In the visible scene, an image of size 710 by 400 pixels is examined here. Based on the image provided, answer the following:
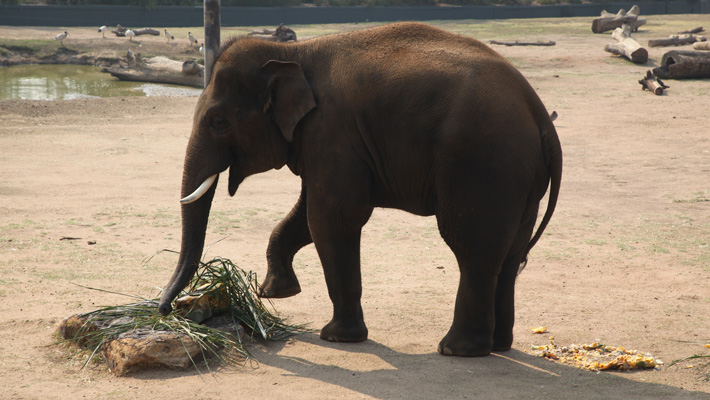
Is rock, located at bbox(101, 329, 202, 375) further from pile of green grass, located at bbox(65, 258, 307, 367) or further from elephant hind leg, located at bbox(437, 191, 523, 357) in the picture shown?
elephant hind leg, located at bbox(437, 191, 523, 357)

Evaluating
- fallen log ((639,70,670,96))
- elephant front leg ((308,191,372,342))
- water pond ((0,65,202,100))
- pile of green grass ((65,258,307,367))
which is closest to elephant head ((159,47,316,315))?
pile of green grass ((65,258,307,367))

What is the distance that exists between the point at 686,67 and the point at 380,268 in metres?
15.6

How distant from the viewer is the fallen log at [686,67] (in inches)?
795

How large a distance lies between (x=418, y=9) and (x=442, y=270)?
35935 mm

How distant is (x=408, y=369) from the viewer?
16.7ft

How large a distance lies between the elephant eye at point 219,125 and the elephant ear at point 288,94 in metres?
0.32

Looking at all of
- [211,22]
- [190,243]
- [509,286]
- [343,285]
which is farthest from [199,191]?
[211,22]

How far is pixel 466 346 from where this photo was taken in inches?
206

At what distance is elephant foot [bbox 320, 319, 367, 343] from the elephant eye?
148 cm

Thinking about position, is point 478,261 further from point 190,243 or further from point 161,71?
point 161,71

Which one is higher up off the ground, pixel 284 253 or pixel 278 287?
pixel 284 253

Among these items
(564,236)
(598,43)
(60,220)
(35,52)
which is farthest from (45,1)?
(564,236)

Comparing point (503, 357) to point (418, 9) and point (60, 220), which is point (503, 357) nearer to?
point (60, 220)

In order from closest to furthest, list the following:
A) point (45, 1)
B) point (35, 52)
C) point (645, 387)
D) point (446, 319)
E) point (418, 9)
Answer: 1. point (645, 387)
2. point (446, 319)
3. point (35, 52)
4. point (45, 1)
5. point (418, 9)
